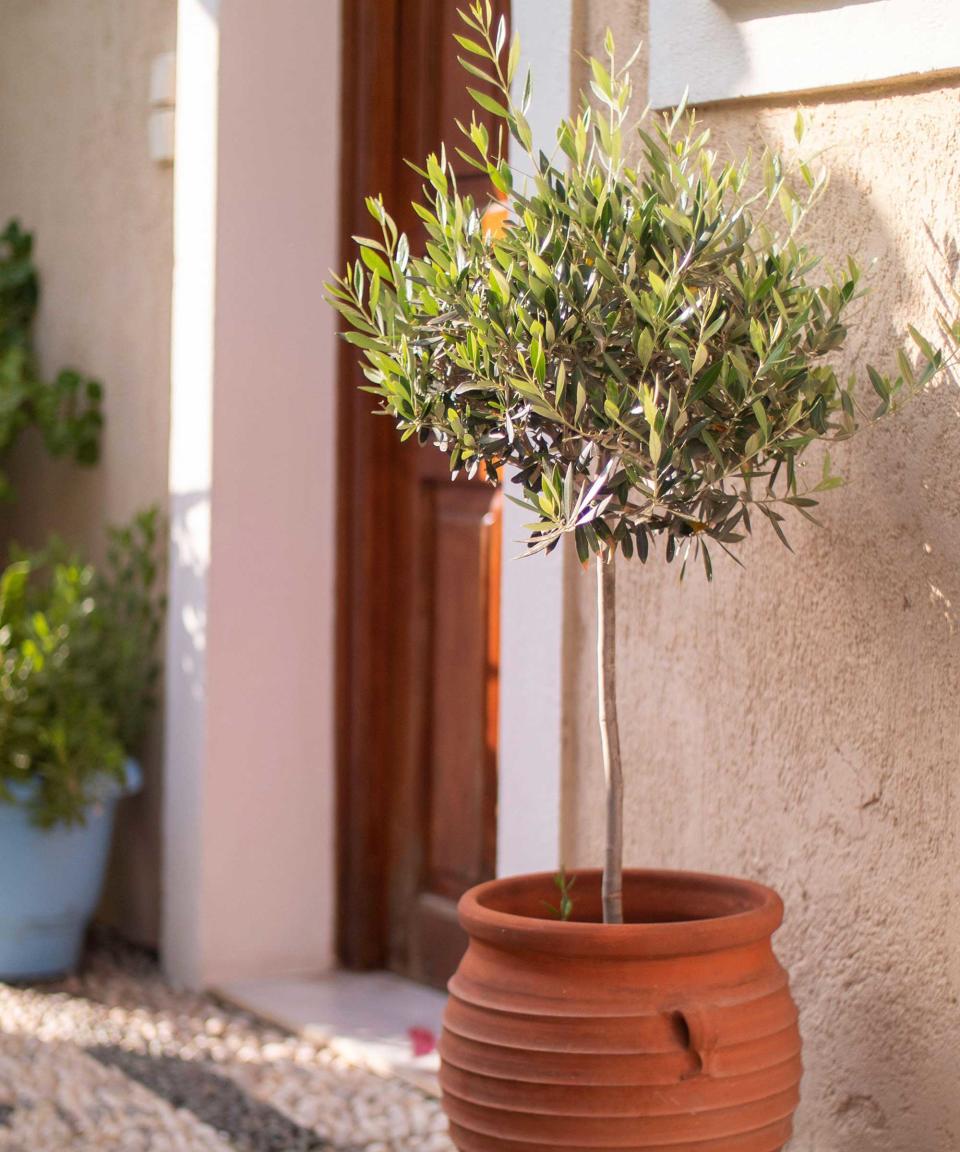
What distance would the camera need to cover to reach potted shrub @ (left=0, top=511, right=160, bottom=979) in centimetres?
405

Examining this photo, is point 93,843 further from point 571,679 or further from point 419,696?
point 571,679

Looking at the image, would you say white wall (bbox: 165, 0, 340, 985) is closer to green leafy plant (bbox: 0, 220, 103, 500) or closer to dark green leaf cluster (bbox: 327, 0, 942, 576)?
green leafy plant (bbox: 0, 220, 103, 500)

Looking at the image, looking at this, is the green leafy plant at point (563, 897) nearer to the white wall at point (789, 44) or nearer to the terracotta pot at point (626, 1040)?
the terracotta pot at point (626, 1040)

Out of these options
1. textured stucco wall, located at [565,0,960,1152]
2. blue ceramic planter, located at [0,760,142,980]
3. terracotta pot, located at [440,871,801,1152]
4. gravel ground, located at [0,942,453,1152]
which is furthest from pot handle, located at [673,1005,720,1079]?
blue ceramic planter, located at [0,760,142,980]

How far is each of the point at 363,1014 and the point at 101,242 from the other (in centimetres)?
231

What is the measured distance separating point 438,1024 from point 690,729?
1274 mm

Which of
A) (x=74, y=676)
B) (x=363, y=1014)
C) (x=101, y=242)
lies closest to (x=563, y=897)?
(x=363, y=1014)

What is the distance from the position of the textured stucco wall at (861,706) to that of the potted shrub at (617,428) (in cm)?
29

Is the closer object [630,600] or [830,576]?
[830,576]

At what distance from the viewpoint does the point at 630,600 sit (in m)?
2.92

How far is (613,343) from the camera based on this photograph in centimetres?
209

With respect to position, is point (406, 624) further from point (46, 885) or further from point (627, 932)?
point (627, 932)

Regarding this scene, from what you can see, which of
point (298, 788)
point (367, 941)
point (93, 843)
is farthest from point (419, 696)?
point (93, 843)

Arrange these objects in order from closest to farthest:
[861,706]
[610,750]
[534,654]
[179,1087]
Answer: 1. [610,750]
2. [861,706]
3. [534,654]
4. [179,1087]
